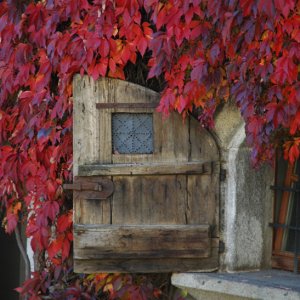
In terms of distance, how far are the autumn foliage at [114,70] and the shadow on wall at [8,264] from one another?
1.12 metres

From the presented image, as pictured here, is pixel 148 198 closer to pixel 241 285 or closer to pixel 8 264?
pixel 241 285

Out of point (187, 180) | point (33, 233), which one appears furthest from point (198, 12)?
point (33, 233)

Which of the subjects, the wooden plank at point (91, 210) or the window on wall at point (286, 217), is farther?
the window on wall at point (286, 217)

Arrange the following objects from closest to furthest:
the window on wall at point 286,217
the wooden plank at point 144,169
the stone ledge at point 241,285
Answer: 1. the stone ledge at point 241,285
2. the wooden plank at point 144,169
3. the window on wall at point 286,217

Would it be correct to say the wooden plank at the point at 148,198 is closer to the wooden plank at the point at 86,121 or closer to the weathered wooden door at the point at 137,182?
the weathered wooden door at the point at 137,182

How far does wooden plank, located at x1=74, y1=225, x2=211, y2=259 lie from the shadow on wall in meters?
2.03

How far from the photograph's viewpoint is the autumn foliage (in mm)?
4160

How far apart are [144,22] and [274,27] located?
906 mm

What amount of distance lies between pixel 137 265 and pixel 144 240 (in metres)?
0.16

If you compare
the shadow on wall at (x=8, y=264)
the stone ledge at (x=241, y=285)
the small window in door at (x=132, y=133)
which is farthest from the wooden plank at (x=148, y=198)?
the shadow on wall at (x=8, y=264)

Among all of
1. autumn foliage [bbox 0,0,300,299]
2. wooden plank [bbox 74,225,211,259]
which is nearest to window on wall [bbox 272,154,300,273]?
autumn foliage [bbox 0,0,300,299]

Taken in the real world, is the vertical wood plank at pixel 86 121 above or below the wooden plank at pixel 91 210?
above

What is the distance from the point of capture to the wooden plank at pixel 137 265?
15.7 feet

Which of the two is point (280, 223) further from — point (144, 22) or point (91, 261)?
point (144, 22)
